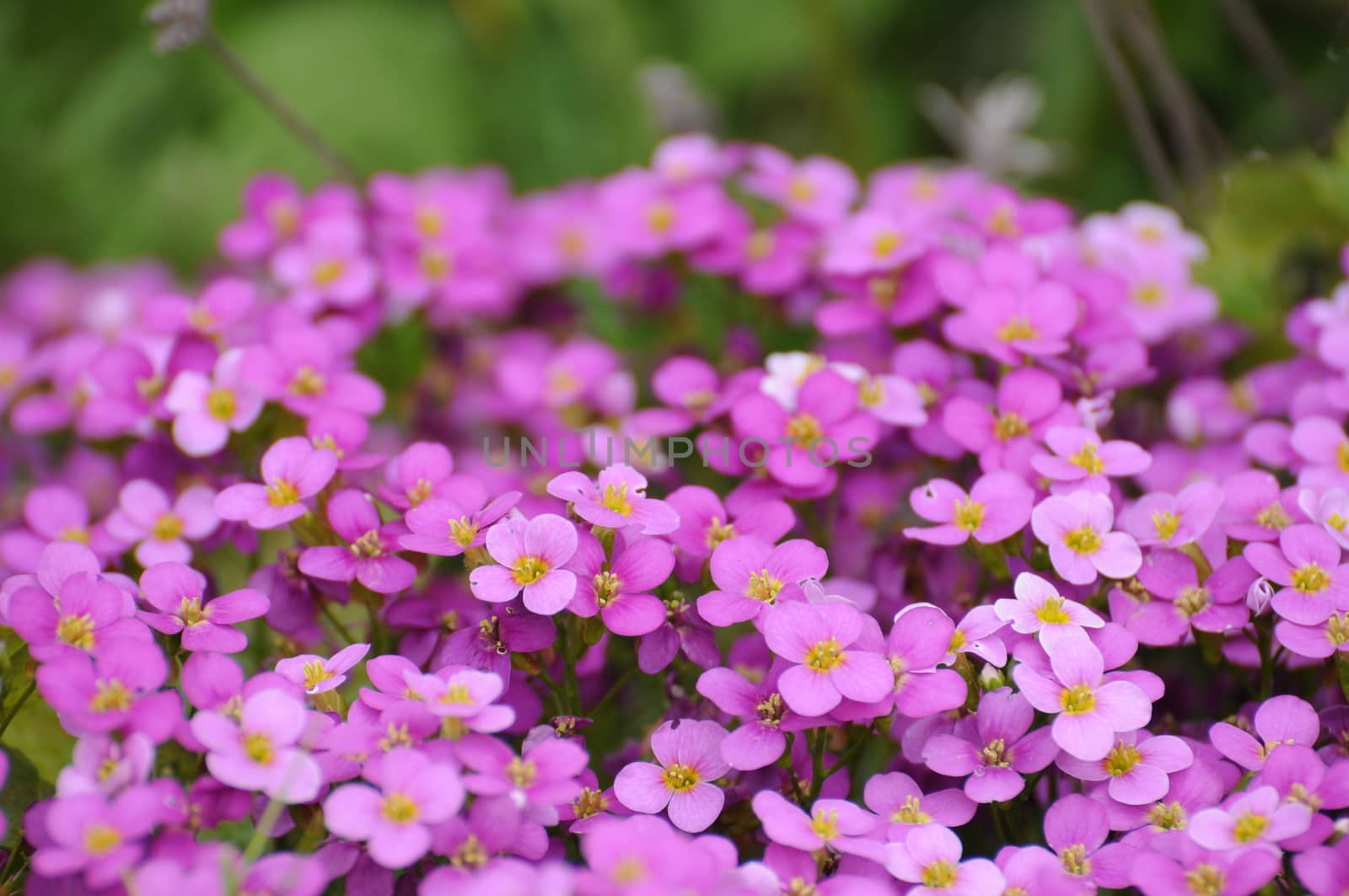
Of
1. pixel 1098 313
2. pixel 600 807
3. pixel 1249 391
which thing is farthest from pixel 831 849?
pixel 1249 391

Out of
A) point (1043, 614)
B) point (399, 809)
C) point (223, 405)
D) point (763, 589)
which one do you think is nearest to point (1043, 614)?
point (1043, 614)

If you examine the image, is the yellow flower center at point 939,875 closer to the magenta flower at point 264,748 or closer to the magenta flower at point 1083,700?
the magenta flower at point 1083,700

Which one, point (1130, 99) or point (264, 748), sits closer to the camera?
point (264, 748)

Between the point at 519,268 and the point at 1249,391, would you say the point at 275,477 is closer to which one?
the point at 519,268

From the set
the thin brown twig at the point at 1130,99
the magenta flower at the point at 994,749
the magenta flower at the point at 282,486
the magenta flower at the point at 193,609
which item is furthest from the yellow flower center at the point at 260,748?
the thin brown twig at the point at 1130,99

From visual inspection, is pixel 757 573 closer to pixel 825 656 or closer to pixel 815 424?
pixel 825 656

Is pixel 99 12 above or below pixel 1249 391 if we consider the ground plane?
below
